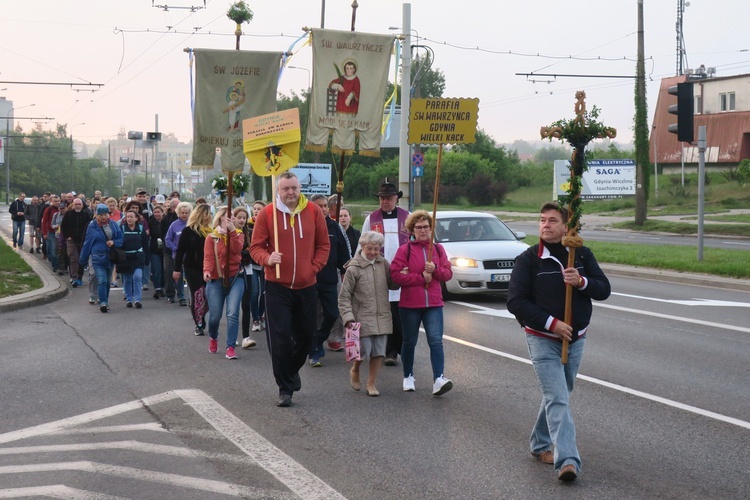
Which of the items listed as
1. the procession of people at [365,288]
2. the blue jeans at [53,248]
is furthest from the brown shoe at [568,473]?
the blue jeans at [53,248]

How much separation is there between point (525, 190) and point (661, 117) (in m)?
16.1

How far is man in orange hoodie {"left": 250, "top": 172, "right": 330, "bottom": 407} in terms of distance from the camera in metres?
8.55

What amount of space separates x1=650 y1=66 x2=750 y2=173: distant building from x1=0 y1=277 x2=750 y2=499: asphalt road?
174ft

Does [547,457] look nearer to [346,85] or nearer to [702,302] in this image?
[346,85]

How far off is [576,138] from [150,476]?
351 centimetres

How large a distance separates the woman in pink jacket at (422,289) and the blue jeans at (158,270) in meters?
10.8

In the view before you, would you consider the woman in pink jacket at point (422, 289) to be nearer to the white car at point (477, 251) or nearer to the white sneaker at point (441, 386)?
the white sneaker at point (441, 386)

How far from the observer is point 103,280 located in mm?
16656

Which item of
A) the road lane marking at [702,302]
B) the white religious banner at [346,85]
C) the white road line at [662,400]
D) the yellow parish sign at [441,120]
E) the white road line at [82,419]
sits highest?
Result: the white religious banner at [346,85]

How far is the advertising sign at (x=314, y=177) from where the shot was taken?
3098cm

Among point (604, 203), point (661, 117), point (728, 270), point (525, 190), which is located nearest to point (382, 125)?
point (728, 270)

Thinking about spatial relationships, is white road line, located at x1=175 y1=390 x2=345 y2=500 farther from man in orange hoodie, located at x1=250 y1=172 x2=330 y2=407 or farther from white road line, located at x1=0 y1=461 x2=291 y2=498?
man in orange hoodie, located at x1=250 y1=172 x2=330 y2=407

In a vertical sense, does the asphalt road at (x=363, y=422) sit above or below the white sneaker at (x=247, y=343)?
below

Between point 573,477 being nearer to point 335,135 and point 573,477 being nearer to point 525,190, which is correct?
point 335,135
